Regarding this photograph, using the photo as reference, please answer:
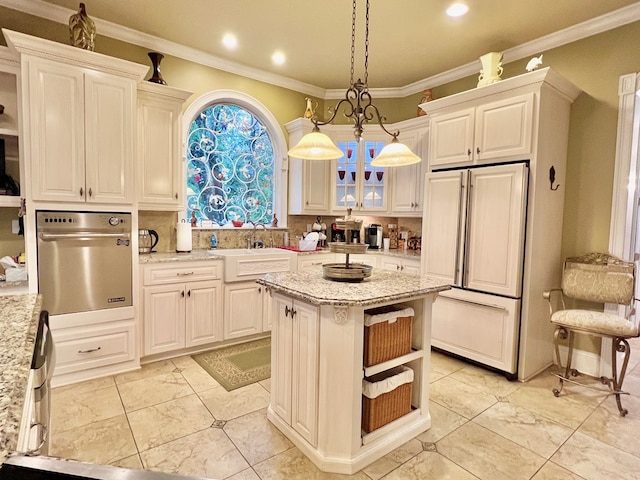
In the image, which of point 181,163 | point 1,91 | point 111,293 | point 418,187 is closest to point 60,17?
point 1,91

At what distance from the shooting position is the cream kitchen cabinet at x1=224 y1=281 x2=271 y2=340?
3.51 meters

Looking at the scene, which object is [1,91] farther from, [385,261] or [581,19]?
[581,19]

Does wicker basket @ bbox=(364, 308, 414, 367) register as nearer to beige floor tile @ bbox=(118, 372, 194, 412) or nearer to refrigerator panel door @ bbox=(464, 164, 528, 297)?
refrigerator panel door @ bbox=(464, 164, 528, 297)

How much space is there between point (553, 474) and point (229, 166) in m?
3.91

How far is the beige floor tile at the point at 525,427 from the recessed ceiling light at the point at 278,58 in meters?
3.78

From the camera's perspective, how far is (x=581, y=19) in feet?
9.52

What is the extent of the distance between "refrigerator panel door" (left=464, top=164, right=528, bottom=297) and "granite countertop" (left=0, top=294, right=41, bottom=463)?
306 centimetres

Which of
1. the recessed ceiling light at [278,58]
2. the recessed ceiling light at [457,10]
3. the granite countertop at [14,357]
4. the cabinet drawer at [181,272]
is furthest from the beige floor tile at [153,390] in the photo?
the recessed ceiling light at [457,10]

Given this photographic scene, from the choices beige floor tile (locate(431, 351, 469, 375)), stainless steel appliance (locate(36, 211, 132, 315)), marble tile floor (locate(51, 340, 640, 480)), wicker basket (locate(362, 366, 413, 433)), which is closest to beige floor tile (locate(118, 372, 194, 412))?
marble tile floor (locate(51, 340, 640, 480))

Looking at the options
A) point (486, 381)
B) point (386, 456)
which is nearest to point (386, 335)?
point (386, 456)

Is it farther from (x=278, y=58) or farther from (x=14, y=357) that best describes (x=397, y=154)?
(x=278, y=58)

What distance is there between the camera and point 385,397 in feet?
6.57

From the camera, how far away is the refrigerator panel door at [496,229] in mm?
2821

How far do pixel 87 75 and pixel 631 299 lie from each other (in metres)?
4.56
